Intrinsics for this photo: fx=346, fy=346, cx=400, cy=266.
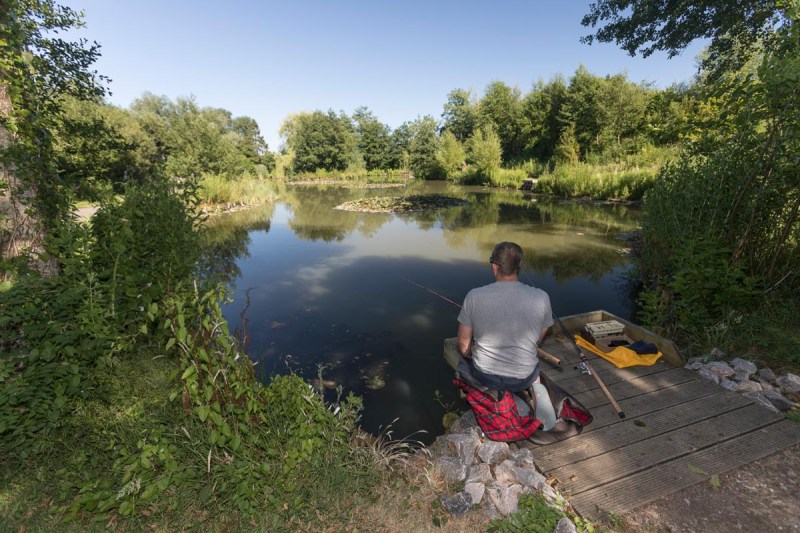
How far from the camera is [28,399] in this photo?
2.71 metres

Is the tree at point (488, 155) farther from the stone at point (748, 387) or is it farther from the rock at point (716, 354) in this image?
the stone at point (748, 387)

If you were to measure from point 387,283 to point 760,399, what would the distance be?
7148 mm

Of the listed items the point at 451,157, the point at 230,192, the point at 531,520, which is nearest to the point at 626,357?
the point at 531,520

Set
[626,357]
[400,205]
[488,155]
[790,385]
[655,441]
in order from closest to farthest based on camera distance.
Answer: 1. [655,441]
2. [790,385]
3. [626,357]
4. [400,205]
5. [488,155]

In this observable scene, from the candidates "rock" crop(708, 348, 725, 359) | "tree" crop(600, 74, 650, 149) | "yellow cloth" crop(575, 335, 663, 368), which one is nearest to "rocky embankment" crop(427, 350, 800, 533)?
"rock" crop(708, 348, 725, 359)

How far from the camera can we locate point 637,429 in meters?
3.39

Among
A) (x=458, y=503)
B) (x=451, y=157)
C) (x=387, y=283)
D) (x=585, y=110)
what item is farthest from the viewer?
(x=451, y=157)

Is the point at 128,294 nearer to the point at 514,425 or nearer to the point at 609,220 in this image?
the point at 514,425

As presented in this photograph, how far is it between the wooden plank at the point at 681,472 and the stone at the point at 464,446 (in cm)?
86

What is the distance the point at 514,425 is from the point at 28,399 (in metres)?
4.03

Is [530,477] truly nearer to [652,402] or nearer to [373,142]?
[652,402]

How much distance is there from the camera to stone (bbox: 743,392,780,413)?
3.57 m

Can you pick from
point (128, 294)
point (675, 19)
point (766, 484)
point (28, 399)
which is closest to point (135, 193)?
point (128, 294)

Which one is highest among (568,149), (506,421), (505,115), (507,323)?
(505,115)
